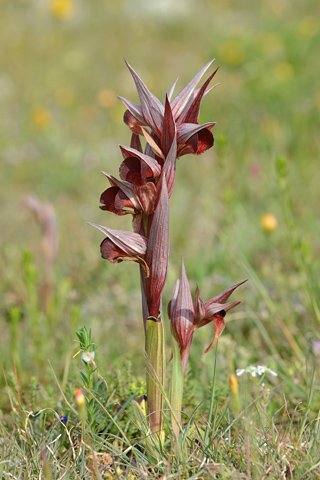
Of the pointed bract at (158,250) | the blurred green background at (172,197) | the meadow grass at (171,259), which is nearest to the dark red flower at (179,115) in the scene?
the pointed bract at (158,250)

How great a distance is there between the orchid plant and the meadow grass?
0.18 m

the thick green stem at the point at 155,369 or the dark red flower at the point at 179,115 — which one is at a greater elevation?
the dark red flower at the point at 179,115

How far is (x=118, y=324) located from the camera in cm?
277

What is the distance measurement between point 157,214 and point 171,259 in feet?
7.33

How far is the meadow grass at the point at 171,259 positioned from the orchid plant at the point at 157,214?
0.18 meters

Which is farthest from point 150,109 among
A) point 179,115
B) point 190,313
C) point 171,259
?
point 171,259

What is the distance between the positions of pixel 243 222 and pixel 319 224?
64 cm

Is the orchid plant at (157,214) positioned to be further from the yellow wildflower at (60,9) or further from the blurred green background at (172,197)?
the yellow wildflower at (60,9)

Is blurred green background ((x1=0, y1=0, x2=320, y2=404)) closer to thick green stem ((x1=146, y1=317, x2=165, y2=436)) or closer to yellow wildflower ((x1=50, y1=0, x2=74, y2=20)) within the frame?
yellow wildflower ((x1=50, y1=0, x2=74, y2=20))

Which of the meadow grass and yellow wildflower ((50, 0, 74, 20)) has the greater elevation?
yellow wildflower ((50, 0, 74, 20))

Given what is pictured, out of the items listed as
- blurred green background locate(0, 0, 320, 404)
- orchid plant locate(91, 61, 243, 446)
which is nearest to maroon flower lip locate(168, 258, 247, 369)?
orchid plant locate(91, 61, 243, 446)

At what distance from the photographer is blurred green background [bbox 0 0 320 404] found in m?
2.44

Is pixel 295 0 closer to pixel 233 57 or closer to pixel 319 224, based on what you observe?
pixel 233 57

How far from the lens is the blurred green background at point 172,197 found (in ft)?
8.02
